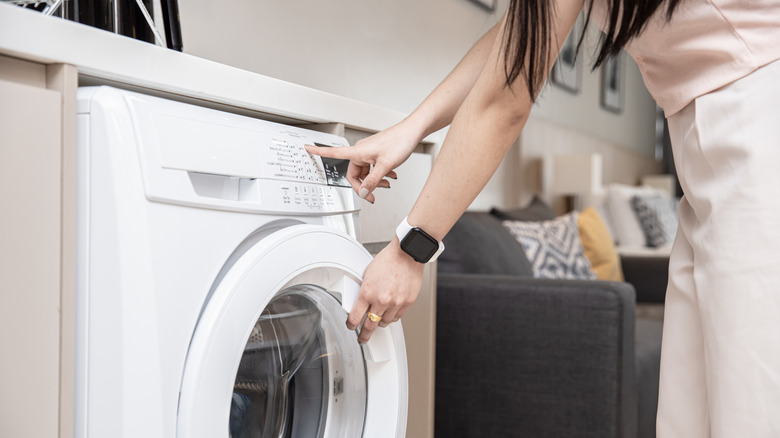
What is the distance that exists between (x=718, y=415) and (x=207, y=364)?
0.59 meters

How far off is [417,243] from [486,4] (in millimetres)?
2350

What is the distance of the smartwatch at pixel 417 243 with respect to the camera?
0.93 metres

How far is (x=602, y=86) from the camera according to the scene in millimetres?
4922

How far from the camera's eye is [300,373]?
1070 millimetres

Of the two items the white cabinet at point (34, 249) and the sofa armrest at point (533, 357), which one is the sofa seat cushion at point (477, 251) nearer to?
the sofa armrest at point (533, 357)

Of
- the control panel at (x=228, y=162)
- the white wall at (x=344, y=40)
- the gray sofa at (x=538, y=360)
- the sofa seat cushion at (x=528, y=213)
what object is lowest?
the gray sofa at (x=538, y=360)

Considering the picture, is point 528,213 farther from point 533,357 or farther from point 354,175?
point 354,175

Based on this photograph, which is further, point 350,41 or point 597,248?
point 597,248

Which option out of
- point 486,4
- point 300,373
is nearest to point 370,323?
point 300,373

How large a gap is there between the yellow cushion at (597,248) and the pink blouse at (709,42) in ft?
7.24

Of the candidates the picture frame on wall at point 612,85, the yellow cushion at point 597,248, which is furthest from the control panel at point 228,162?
the picture frame on wall at point 612,85

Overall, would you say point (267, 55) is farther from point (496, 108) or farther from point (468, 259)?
point (496, 108)

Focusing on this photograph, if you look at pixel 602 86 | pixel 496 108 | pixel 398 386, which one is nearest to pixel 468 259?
pixel 398 386

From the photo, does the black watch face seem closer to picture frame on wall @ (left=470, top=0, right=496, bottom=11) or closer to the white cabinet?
the white cabinet
